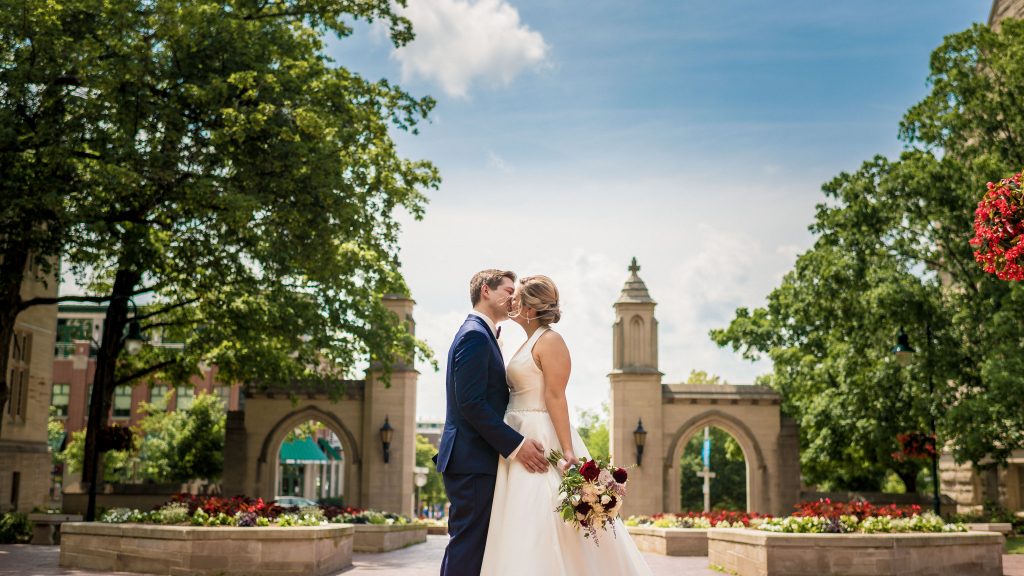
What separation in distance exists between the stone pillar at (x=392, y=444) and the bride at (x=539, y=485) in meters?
24.7

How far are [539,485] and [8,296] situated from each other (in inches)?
726

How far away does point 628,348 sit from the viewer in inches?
1257

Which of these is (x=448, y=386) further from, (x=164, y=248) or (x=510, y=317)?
(x=164, y=248)

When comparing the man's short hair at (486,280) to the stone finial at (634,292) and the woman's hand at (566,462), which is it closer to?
the woman's hand at (566,462)

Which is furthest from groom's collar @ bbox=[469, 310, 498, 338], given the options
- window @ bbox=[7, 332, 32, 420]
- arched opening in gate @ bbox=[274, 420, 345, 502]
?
arched opening in gate @ bbox=[274, 420, 345, 502]

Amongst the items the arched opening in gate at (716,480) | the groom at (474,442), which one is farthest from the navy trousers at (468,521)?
the arched opening in gate at (716,480)

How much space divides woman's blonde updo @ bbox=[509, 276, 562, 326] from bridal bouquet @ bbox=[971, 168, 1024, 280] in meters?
5.98

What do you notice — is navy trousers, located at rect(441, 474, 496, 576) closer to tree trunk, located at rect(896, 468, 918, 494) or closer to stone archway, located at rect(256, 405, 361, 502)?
stone archway, located at rect(256, 405, 361, 502)

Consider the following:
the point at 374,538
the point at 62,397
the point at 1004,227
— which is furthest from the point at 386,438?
the point at 62,397

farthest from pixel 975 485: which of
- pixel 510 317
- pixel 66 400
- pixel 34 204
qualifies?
pixel 66 400

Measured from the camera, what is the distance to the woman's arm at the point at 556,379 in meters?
6.05

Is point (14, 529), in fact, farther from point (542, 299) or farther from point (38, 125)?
point (542, 299)

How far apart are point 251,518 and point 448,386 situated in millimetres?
10069

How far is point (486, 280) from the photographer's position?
627 centimetres
